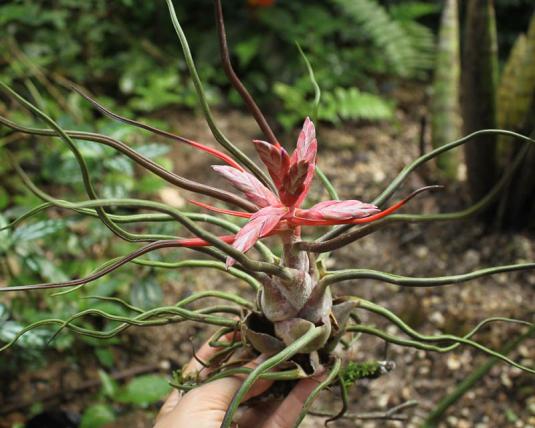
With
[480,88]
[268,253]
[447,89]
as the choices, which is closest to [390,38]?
[447,89]

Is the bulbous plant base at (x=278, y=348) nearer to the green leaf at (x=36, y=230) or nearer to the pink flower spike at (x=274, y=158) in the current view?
the pink flower spike at (x=274, y=158)

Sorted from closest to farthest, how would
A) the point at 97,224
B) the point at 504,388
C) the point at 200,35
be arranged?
the point at 504,388
the point at 97,224
the point at 200,35

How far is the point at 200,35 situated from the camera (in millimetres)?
2434

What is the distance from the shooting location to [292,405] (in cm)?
70

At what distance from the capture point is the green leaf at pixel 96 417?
3.62 ft

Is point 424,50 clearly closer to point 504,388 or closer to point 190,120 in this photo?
point 190,120

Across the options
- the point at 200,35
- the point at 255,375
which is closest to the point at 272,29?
the point at 200,35

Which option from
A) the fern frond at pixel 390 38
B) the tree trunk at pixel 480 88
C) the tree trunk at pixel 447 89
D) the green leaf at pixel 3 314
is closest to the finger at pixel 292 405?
the green leaf at pixel 3 314

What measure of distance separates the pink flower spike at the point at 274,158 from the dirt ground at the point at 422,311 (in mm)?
569

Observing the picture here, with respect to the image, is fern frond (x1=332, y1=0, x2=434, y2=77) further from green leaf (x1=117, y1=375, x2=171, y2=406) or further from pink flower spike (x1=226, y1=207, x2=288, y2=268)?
pink flower spike (x1=226, y1=207, x2=288, y2=268)

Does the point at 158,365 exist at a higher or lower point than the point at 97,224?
lower

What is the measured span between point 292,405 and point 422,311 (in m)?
0.78

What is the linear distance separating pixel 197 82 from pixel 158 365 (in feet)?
3.30

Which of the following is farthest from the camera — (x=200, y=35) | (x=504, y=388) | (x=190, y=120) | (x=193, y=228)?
(x=200, y=35)
